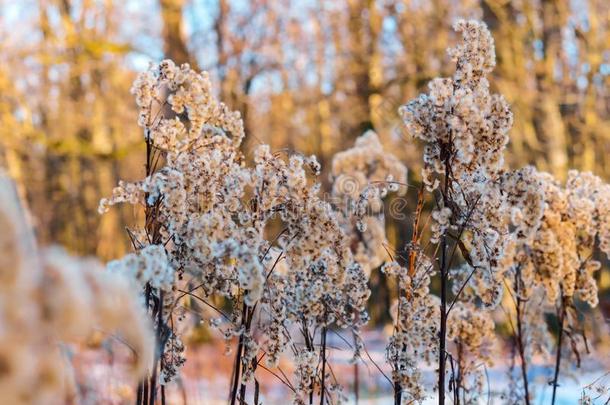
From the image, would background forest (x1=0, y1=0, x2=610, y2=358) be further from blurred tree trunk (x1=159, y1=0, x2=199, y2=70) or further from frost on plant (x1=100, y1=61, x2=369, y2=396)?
frost on plant (x1=100, y1=61, x2=369, y2=396)

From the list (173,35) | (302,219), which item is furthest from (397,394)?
(173,35)

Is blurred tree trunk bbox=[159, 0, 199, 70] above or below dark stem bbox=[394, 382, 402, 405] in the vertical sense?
above

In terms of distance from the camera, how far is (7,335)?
2.99 feet

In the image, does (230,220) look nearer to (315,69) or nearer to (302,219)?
(302,219)

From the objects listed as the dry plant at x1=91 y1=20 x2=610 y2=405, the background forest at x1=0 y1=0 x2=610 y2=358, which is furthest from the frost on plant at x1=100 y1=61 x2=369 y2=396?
the background forest at x1=0 y1=0 x2=610 y2=358

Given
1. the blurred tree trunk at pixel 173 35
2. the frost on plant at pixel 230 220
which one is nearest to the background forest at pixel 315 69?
the blurred tree trunk at pixel 173 35

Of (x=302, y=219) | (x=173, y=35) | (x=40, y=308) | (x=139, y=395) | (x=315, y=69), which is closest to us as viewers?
(x=40, y=308)

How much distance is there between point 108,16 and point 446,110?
54.1ft

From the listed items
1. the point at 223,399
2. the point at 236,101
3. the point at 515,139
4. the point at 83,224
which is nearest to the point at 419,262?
the point at 223,399

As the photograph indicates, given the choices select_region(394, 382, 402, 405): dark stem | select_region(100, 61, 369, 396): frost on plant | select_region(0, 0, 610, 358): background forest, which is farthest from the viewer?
select_region(0, 0, 610, 358): background forest

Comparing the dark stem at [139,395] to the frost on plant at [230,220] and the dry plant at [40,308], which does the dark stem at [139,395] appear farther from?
the dry plant at [40,308]

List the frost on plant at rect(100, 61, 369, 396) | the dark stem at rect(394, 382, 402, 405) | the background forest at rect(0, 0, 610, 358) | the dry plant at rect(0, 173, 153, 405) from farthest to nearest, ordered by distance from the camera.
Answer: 1. the background forest at rect(0, 0, 610, 358)
2. the dark stem at rect(394, 382, 402, 405)
3. the frost on plant at rect(100, 61, 369, 396)
4. the dry plant at rect(0, 173, 153, 405)

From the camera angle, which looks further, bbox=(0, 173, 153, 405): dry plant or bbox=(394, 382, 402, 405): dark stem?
bbox=(394, 382, 402, 405): dark stem

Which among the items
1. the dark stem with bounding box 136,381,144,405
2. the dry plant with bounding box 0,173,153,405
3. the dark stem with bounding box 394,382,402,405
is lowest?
the dry plant with bounding box 0,173,153,405
